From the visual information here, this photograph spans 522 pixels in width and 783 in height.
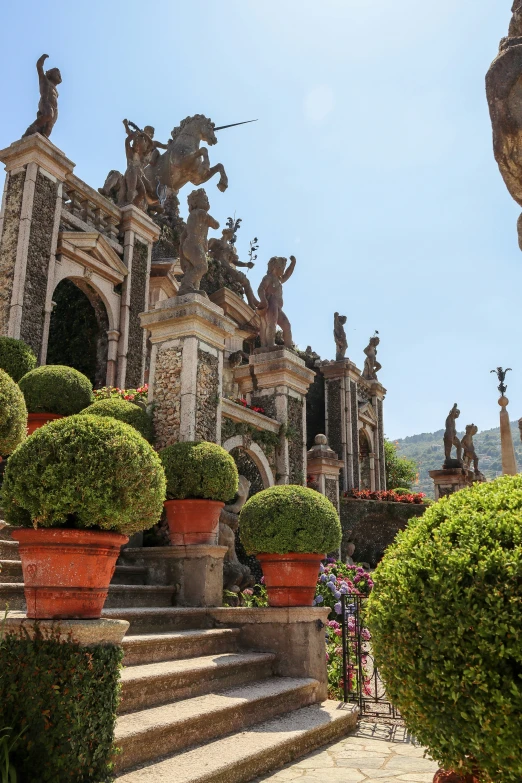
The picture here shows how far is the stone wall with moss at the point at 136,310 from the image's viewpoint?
47.7 feet

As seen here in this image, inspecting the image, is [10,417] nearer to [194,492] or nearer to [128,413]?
[194,492]

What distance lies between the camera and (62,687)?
123 inches

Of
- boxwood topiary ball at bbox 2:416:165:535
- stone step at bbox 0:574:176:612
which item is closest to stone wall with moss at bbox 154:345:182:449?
stone step at bbox 0:574:176:612

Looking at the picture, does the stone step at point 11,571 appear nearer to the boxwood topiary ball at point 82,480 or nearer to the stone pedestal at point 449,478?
the boxwood topiary ball at point 82,480

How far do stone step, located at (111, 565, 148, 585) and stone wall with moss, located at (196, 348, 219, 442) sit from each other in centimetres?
197

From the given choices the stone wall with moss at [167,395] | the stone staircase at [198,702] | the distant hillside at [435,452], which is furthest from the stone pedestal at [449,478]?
the distant hillside at [435,452]

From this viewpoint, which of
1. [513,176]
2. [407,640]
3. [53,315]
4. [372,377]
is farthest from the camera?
[372,377]

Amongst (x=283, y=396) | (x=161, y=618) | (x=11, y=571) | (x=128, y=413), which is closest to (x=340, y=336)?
(x=283, y=396)

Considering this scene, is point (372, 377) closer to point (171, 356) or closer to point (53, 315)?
point (53, 315)

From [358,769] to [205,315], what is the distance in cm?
588

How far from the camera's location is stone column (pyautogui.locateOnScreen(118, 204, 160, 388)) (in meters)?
14.5

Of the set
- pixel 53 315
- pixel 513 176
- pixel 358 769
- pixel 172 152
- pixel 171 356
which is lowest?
pixel 358 769

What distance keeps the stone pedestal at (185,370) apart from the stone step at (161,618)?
261 centimetres

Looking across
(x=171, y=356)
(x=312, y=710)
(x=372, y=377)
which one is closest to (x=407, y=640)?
(x=312, y=710)
